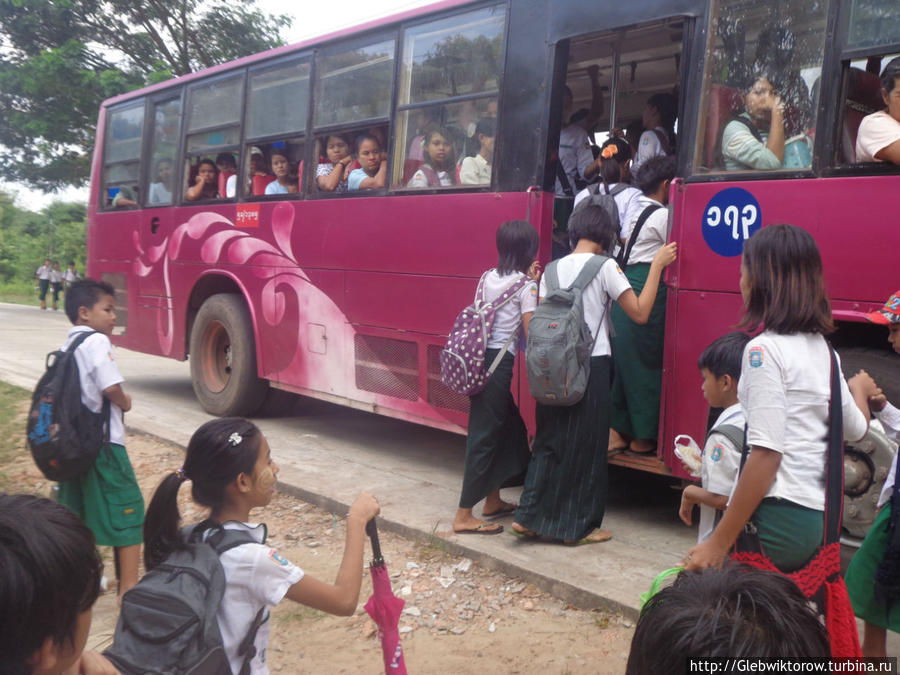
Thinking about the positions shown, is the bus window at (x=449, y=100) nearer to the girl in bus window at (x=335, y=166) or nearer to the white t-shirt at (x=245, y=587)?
the girl in bus window at (x=335, y=166)

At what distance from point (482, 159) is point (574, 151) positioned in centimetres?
76

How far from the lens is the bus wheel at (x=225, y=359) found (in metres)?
7.48

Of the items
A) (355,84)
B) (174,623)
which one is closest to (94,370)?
(174,623)

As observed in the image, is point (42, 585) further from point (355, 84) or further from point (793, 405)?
point (355, 84)

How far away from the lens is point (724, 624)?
1104 mm

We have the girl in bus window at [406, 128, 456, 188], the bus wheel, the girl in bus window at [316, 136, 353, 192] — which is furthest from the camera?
the bus wheel

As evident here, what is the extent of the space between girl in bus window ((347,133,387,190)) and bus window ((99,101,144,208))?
359 cm

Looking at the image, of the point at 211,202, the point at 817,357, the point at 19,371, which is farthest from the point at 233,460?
the point at 19,371

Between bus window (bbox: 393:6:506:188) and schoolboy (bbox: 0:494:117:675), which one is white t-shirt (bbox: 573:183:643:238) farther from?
schoolboy (bbox: 0:494:117:675)

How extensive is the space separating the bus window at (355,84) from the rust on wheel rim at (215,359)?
243cm

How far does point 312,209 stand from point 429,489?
8.05 feet

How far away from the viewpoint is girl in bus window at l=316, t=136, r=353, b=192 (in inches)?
→ 253

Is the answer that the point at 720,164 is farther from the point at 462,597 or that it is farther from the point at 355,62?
the point at 355,62

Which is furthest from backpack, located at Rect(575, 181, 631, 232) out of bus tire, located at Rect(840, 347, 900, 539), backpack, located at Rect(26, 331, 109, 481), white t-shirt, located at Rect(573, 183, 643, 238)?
backpack, located at Rect(26, 331, 109, 481)
